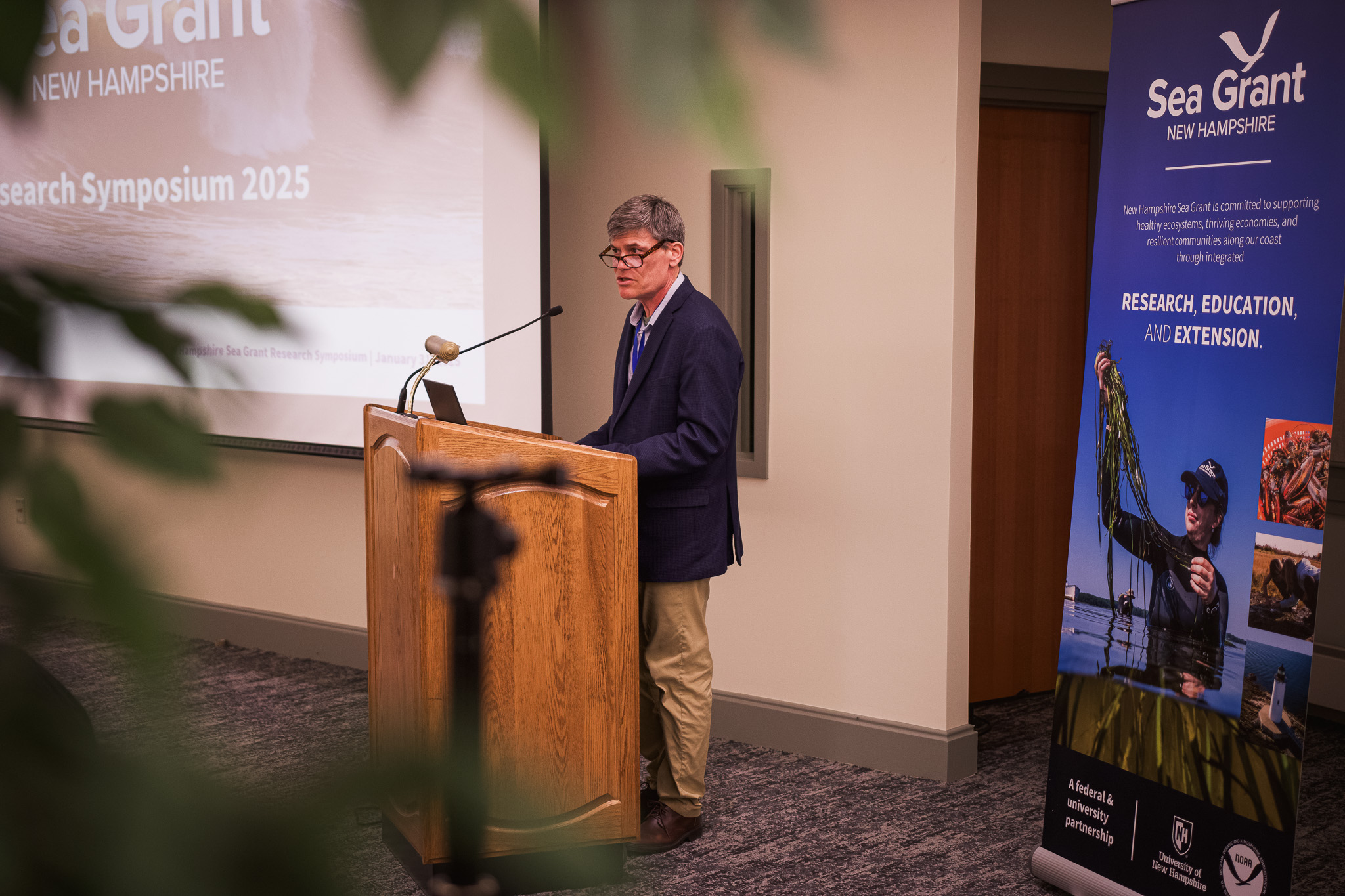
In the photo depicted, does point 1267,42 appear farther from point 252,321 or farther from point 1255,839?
point 252,321

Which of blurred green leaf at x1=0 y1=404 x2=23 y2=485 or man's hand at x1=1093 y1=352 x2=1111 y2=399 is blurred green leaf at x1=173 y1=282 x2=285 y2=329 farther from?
man's hand at x1=1093 y1=352 x2=1111 y2=399

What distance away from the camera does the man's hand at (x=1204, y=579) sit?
7.14ft

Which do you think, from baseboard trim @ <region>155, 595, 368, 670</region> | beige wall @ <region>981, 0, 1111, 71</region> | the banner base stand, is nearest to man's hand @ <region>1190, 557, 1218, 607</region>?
the banner base stand

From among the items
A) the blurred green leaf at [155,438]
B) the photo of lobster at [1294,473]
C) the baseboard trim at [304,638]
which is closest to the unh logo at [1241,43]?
the photo of lobster at [1294,473]

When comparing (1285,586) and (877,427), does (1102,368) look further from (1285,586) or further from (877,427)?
(877,427)

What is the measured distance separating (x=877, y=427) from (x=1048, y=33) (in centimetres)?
131

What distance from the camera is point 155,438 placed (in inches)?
12.3

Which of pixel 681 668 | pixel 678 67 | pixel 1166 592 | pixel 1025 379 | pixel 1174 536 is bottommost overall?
pixel 681 668

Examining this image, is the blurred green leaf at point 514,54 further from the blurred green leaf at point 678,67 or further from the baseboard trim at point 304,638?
the baseboard trim at point 304,638

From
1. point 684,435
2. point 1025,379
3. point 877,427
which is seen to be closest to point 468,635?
point 684,435

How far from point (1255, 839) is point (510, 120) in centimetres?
222

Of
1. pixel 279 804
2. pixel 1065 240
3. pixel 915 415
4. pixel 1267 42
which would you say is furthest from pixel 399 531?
pixel 1065 240

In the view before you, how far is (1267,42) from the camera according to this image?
2076 millimetres

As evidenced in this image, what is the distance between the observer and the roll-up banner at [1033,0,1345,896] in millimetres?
2039
